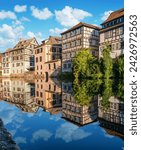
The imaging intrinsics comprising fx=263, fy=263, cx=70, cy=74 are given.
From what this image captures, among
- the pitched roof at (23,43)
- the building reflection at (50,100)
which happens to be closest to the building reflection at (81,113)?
the building reflection at (50,100)

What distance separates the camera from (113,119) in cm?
1462

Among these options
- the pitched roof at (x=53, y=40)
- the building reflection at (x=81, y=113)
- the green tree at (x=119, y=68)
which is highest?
the pitched roof at (x=53, y=40)

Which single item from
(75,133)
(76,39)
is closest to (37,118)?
(75,133)

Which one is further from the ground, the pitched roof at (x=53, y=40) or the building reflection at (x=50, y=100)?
the pitched roof at (x=53, y=40)

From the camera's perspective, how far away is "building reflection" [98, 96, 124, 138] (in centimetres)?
1207

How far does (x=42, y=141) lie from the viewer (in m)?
10.7

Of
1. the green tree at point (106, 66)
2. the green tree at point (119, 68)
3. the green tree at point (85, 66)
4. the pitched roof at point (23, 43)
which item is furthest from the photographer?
the pitched roof at point (23, 43)

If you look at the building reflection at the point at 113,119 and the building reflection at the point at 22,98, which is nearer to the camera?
the building reflection at the point at 113,119

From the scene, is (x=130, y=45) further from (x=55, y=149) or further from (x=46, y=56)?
(x=46, y=56)

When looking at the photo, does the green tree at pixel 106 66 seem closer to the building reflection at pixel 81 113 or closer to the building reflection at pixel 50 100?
the building reflection at pixel 50 100

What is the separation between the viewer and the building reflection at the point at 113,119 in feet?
39.6

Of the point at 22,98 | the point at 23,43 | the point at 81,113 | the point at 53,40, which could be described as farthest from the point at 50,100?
the point at 23,43

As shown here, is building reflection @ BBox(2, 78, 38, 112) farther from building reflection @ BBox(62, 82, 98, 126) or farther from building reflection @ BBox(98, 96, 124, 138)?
building reflection @ BBox(98, 96, 124, 138)

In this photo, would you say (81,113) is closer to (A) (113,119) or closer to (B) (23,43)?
(A) (113,119)
